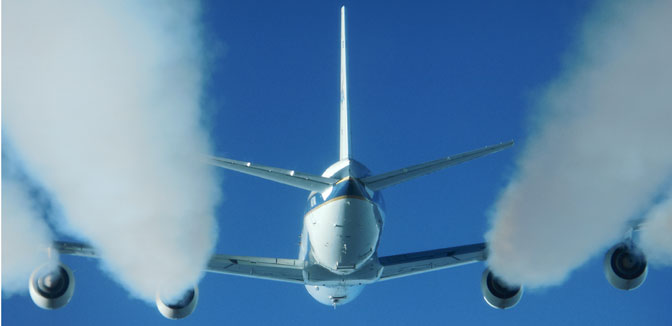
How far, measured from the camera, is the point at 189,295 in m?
25.1

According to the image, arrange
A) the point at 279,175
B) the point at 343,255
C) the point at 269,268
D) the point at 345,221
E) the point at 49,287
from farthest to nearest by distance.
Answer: the point at 269,268, the point at 49,287, the point at 343,255, the point at 279,175, the point at 345,221

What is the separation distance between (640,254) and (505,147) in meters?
6.95

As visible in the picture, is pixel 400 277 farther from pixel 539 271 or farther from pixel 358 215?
pixel 358 215

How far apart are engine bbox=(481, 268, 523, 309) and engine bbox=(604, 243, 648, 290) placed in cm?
343

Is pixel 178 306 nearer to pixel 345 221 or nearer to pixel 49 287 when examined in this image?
pixel 49 287

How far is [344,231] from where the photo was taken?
20562 mm

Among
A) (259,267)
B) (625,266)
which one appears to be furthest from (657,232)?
(259,267)

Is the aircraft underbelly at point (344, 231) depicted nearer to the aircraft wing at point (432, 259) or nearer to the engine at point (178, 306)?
the aircraft wing at point (432, 259)

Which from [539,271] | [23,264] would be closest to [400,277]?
[539,271]

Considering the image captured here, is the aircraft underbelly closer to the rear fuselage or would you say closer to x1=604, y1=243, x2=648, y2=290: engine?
the rear fuselage

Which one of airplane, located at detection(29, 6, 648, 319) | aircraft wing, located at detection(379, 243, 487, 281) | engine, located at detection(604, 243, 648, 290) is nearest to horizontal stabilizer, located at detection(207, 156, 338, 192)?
airplane, located at detection(29, 6, 648, 319)

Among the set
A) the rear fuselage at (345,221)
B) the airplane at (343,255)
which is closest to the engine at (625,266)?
the airplane at (343,255)

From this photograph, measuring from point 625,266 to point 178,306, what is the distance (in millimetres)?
14588

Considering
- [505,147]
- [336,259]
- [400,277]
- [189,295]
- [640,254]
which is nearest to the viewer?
[505,147]
